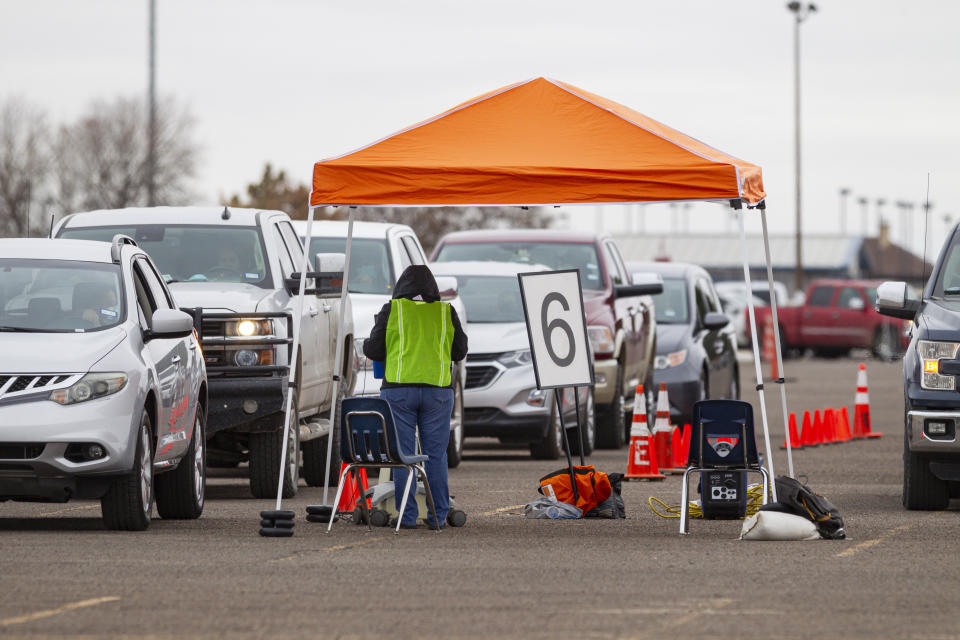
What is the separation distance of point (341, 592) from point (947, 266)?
272 inches

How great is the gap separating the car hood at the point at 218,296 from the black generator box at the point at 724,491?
3721mm

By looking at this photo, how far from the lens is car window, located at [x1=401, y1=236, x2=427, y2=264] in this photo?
19047mm

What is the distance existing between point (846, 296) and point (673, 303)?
27.6 m

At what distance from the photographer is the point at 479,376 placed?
1978cm

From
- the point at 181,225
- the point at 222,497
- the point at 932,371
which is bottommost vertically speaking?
the point at 222,497

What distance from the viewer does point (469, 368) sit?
19797 mm

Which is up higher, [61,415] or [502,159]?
[502,159]

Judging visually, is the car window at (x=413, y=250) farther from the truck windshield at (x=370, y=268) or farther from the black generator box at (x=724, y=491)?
the black generator box at (x=724, y=491)

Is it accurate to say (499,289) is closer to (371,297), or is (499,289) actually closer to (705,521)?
(371,297)

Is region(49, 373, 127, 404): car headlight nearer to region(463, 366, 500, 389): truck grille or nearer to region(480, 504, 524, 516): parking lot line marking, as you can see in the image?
region(480, 504, 524, 516): parking lot line marking

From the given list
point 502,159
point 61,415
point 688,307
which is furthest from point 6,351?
point 688,307

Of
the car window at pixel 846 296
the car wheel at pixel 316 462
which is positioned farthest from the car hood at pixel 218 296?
the car window at pixel 846 296

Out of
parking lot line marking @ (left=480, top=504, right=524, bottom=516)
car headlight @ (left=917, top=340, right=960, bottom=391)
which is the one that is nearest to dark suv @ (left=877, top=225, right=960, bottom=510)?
car headlight @ (left=917, top=340, right=960, bottom=391)

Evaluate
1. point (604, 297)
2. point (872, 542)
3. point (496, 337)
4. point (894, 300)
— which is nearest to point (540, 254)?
point (604, 297)
